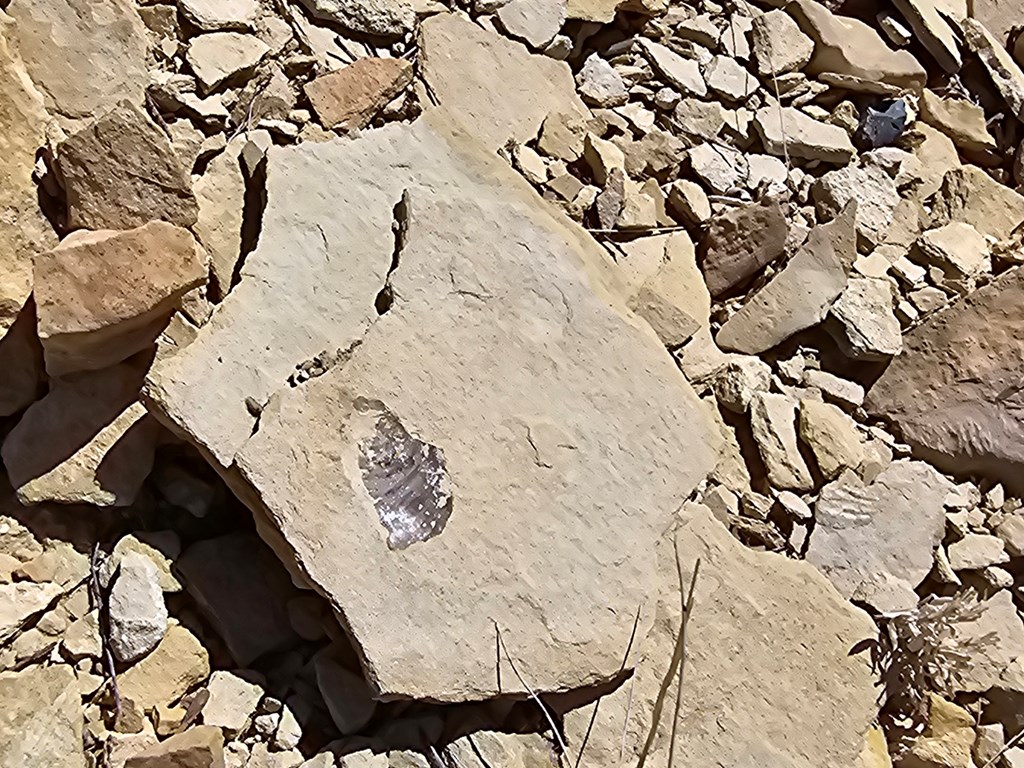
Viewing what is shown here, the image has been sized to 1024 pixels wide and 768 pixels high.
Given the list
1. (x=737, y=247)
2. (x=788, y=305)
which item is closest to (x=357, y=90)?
(x=737, y=247)

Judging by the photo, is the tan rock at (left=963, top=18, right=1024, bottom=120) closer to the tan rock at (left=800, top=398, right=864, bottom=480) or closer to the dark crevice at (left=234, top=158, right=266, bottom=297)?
the tan rock at (left=800, top=398, right=864, bottom=480)

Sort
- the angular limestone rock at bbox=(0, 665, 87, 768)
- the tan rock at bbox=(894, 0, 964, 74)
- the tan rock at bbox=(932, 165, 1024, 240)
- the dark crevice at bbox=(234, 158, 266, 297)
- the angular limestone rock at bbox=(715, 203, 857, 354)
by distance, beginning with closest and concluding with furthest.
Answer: the angular limestone rock at bbox=(0, 665, 87, 768)
the dark crevice at bbox=(234, 158, 266, 297)
the angular limestone rock at bbox=(715, 203, 857, 354)
the tan rock at bbox=(932, 165, 1024, 240)
the tan rock at bbox=(894, 0, 964, 74)

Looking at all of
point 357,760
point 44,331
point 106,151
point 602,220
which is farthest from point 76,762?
point 602,220

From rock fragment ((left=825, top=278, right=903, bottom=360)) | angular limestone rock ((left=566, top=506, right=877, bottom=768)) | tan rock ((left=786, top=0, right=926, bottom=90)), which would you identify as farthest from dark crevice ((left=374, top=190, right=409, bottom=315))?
tan rock ((left=786, top=0, right=926, bottom=90))

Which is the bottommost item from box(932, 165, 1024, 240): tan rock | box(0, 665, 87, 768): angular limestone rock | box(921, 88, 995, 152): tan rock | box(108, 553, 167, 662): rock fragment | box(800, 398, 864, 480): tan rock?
box(0, 665, 87, 768): angular limestone rock

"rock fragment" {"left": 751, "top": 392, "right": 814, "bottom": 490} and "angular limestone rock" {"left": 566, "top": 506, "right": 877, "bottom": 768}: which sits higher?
"rock fragment" {"left": 751, "top": 392, "right": 814, "bottom": 490}

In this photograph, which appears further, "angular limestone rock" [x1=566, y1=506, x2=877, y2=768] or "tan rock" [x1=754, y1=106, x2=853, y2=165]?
"tan rock" [x1=754, y1=106, x2=853, y2=165]

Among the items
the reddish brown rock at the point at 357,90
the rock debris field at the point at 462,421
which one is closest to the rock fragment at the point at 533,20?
the rock debris field at the point at 462,421

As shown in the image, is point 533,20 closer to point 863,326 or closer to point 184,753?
point 863,326
